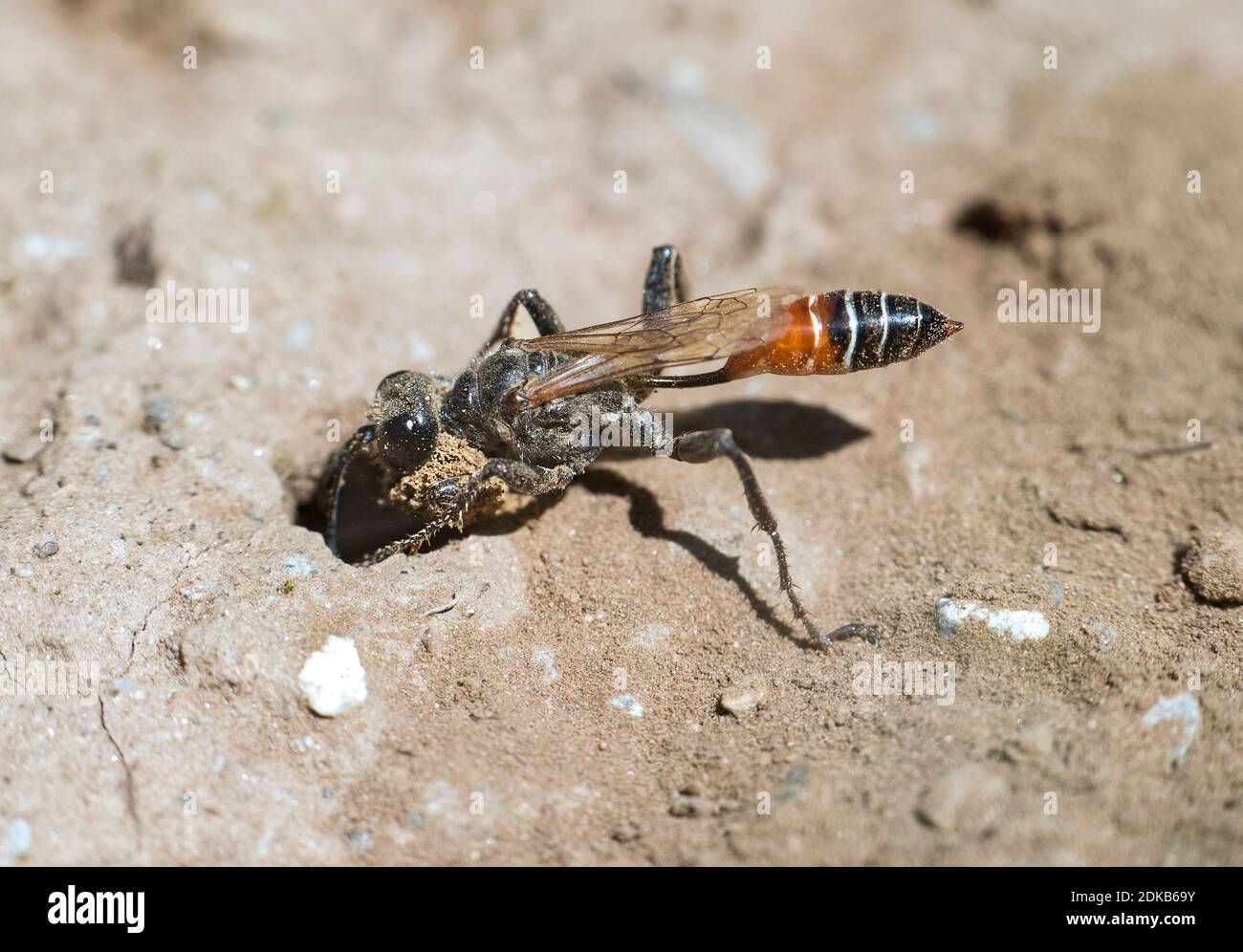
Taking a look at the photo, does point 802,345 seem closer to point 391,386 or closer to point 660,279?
point 660,279

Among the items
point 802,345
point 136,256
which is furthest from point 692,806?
point 136,256

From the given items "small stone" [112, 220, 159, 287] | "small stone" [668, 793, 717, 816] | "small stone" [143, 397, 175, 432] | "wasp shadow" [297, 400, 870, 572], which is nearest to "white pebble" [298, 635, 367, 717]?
"wasp shadow" [297, 400, 870, 572]

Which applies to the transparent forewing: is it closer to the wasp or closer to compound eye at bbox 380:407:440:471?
the wasp

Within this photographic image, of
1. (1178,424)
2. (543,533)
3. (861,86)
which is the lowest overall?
(543,533)

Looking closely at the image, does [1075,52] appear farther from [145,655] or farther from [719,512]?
[145,655]

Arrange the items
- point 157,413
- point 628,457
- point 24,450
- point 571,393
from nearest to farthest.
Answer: point 571,393 → point 24,450 → point 157,413 → point 628,457

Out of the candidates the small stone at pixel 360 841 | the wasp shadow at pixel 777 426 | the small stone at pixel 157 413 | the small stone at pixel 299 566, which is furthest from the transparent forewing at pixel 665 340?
the small stone at pixel 360 841
